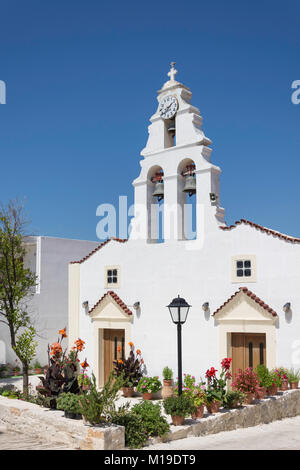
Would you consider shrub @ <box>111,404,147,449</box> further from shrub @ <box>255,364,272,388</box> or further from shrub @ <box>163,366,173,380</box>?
shrub @ <box>163,366,173,380</box>

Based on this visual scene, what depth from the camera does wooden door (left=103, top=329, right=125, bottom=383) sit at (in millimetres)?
18125

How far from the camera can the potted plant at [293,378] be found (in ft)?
45.5

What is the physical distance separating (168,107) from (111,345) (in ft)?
29.4

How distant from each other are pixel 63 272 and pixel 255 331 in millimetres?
12994

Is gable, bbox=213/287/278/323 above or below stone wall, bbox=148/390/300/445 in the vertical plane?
above

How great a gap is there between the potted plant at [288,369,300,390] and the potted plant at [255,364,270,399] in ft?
3.10

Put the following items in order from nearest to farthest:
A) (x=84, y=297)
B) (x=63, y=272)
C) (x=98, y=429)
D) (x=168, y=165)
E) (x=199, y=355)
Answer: (x=98, y=429) < (x=199, y=355) < (x=168, y=165) < (x=84, y=297) < (x=63, y=272)

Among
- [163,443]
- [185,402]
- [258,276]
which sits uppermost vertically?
[258,276]

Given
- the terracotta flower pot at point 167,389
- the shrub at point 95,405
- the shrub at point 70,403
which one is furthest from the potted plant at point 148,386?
the shrub at point 95,405

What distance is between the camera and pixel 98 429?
9.16 m

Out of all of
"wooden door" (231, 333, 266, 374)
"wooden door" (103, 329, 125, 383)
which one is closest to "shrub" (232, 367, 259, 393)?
"wooden door" (231, 333, 266, 374)
